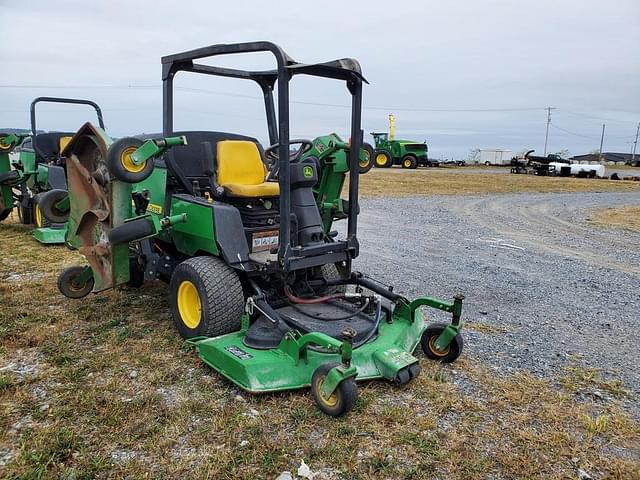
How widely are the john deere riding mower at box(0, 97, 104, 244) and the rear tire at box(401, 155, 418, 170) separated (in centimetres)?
2375

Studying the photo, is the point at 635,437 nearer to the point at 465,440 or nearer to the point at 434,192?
the point at 465,440

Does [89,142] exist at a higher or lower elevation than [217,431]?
higher

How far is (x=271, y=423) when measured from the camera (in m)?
2.84

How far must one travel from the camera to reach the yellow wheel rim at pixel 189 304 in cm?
384

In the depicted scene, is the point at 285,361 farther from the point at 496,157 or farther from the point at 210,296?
the point at 496,157

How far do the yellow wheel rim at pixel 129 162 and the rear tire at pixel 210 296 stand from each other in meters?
0.74

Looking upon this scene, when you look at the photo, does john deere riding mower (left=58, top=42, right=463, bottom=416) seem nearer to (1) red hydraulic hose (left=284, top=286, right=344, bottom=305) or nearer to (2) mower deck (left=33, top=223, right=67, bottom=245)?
(1) red hydraulic hose (left=284, top=286, right=344, bottom=305)

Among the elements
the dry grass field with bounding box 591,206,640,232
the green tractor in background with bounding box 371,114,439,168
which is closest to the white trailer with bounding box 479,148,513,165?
the green tractor in background with bounding box 371,114,439,168

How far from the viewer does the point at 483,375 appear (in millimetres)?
3469

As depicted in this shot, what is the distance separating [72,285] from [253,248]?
1675 mm

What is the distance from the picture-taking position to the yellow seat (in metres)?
3.97

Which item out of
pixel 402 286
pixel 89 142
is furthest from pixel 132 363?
pixel 402 286

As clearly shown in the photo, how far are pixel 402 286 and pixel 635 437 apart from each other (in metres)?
2.97

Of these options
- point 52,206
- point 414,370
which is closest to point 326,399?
point 414,370
